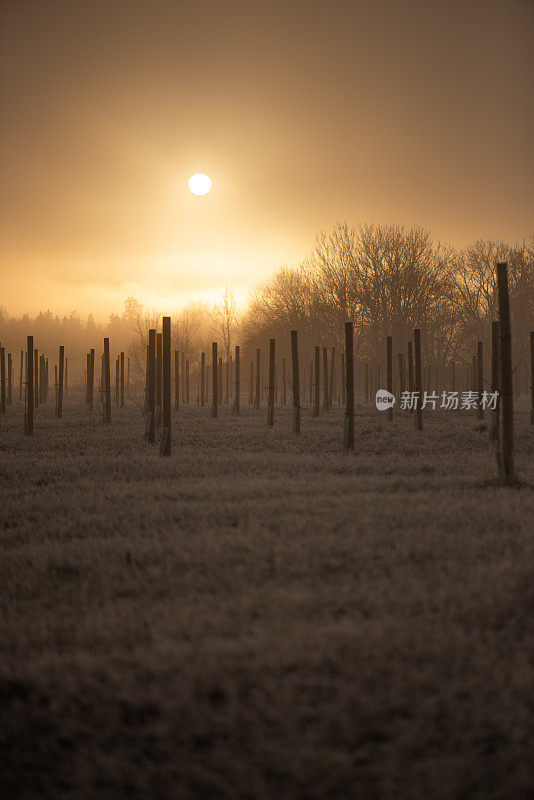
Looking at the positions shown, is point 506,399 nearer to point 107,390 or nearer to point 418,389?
point 418,389

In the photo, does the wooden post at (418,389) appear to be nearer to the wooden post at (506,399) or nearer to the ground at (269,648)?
the wooden post at (506,399)

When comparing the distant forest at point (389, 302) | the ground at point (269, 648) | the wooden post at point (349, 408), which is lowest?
the ground at point (269, 648)

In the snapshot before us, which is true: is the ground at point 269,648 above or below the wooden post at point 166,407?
below

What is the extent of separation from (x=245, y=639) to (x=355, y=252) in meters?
34.8

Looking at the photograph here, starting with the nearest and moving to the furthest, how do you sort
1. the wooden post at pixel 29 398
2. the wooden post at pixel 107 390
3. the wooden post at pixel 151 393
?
the wooden post at pixel 151 393 < the wooden post at pixel 29 398 < the wooden post at pixel 107 390

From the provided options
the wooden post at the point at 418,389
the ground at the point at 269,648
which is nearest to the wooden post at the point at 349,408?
the wooden post at the point at 418,389

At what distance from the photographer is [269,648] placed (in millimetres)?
3373

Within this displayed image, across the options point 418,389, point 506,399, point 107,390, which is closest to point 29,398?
point 107,390

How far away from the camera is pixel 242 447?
1264 cm

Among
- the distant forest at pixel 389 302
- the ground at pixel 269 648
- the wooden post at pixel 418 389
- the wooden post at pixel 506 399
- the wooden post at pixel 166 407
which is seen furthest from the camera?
the distant forest at pixel 389 302

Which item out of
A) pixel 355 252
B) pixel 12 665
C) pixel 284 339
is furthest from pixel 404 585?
pixel 284 339

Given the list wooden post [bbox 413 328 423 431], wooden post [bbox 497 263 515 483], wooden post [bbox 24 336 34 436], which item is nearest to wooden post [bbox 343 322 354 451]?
wooden post [bbox 497 263 515 483]

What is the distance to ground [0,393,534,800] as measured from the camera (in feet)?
8.43

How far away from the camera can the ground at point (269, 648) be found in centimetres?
257
